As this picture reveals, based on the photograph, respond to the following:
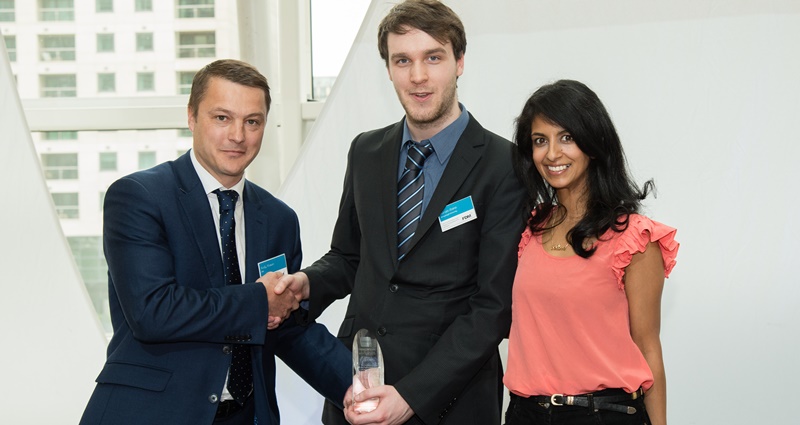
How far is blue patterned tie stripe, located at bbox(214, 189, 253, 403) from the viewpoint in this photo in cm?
213

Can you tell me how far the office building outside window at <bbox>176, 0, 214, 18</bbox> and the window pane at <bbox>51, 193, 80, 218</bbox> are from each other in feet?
7.49

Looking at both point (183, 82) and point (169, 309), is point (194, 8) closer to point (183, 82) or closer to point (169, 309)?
point (183, 82)

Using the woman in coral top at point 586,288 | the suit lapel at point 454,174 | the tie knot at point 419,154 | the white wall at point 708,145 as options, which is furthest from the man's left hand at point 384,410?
the white wall at point 708,145

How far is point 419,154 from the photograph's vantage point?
2268 mm

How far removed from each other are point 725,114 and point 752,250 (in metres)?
0.60

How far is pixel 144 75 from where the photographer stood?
823cm

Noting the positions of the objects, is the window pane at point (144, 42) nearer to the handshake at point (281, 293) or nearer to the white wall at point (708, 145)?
the white wall at point (708, 145)

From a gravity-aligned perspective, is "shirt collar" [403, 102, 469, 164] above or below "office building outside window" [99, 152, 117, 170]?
above

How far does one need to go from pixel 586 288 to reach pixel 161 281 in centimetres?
108

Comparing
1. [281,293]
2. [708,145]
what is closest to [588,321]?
[281,293]

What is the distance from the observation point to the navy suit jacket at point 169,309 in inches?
77.8

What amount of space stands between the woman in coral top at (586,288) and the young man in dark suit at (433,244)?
0.11m

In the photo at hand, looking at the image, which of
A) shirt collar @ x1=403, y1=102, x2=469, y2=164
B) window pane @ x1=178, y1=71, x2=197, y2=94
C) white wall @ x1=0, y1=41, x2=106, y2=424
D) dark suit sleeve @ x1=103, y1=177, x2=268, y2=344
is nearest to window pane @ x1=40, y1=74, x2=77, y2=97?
window pane @ x1=178, y1=71, x2=197, y2=94

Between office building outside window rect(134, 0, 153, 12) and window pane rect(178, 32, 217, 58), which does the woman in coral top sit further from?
office building outside window rect(134, 0, 153, 12)
